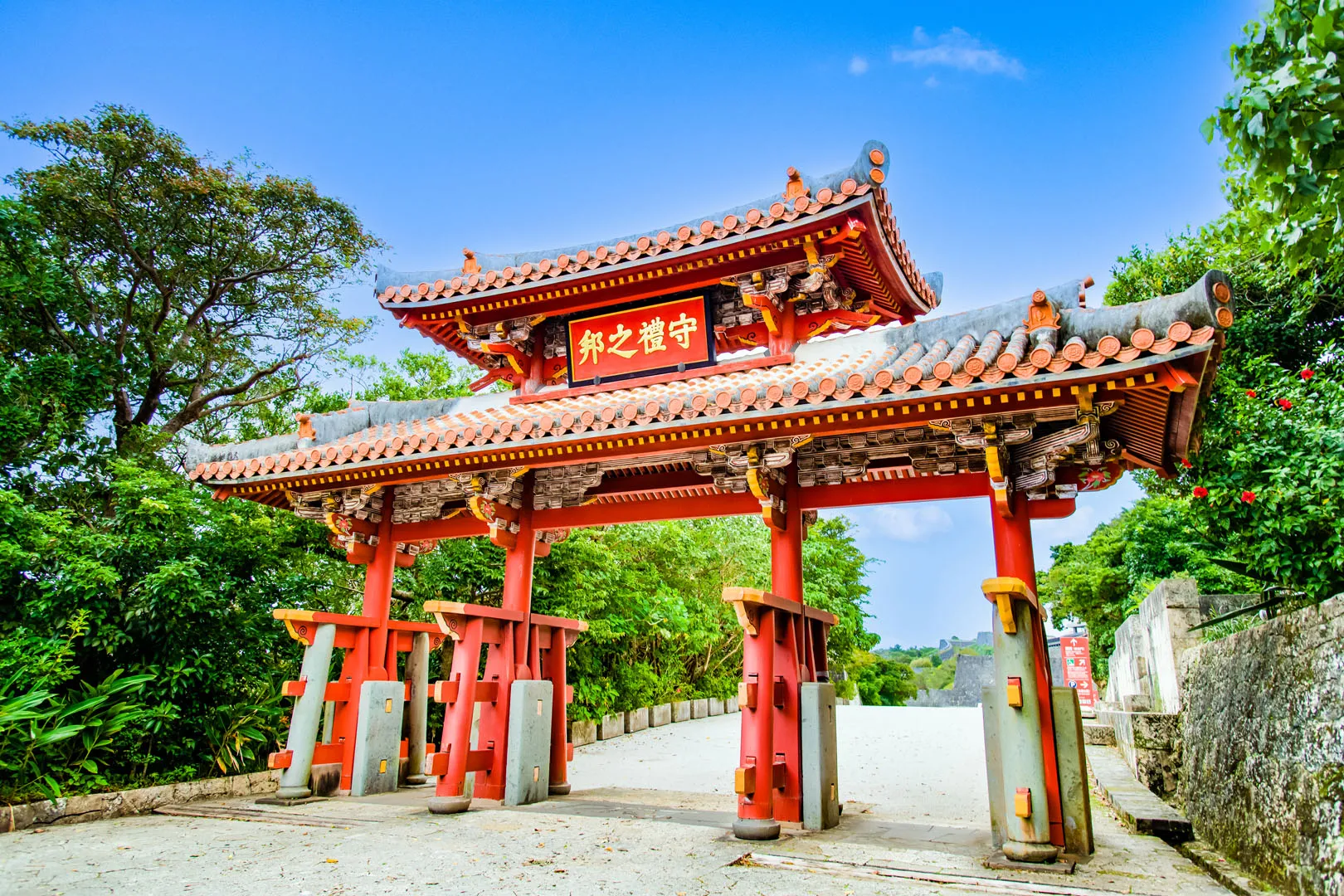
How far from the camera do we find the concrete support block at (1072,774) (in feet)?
17.7

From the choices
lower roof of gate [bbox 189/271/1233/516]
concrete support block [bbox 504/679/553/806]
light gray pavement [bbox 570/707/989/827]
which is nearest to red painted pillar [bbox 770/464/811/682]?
lower roof of gate [bbox 189/271/1233/516]

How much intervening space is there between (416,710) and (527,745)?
95.7 inches

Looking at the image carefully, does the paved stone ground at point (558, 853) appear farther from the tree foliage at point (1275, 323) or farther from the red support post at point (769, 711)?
the tree foliage at point (1275, 323)

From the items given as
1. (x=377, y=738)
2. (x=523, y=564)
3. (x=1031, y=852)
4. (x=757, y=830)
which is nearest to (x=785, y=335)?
(x=523, y=564)

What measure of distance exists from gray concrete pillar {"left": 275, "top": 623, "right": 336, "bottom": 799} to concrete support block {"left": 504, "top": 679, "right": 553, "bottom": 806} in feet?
7.02

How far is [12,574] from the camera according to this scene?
26.9 ft

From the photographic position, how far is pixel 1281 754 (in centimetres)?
508

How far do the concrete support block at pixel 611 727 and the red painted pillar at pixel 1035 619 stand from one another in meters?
9.82

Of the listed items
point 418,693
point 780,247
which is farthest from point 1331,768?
point 418,693

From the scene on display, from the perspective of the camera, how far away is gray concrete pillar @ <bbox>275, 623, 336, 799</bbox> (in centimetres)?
790

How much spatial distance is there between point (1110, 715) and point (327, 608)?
471 inches

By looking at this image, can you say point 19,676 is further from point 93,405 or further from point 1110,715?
point 1110,715

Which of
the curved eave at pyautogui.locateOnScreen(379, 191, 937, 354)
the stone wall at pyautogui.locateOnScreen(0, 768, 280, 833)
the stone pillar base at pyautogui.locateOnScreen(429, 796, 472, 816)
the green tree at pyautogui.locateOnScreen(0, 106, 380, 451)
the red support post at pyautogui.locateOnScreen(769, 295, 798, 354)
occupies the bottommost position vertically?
the stone wall at pyautogui.locateOnScreen(0, 768, 280, 833)

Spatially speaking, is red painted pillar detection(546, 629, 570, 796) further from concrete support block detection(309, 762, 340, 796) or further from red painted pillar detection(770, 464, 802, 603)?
red painted pillar detection(770, 464, 802, 603)
